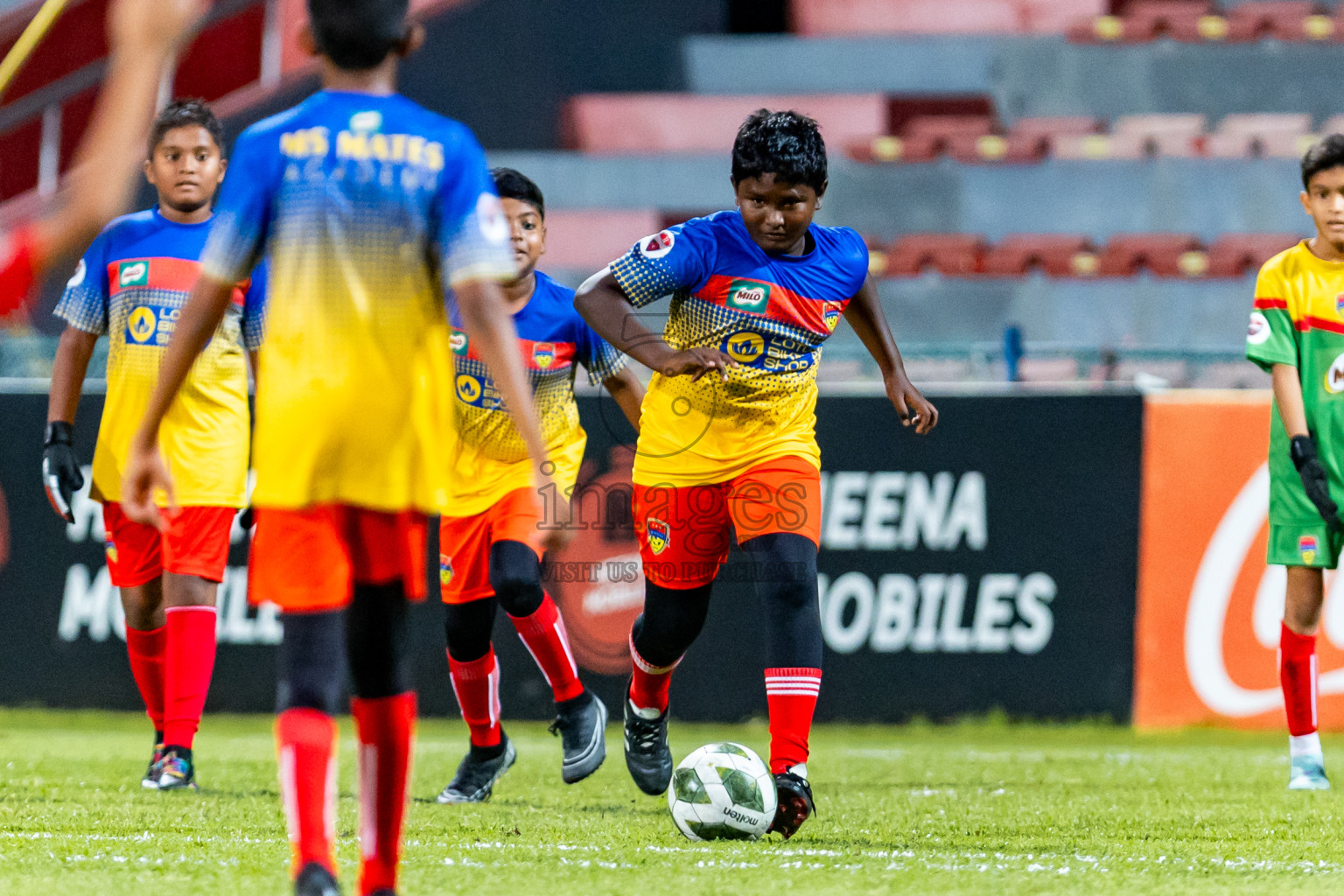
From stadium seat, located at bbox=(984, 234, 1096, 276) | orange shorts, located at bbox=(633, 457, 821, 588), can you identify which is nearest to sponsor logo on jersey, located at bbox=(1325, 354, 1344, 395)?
orange shorts, located at bbox=(633, 457, 821, 588)

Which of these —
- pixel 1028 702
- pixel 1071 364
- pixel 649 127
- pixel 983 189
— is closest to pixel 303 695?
pixel 1028 702

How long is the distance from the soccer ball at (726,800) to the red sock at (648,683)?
2.80 feet

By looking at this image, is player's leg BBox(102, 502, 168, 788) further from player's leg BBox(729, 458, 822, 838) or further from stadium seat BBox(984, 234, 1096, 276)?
stadium seat BBox(984, 234, 1096, 276)

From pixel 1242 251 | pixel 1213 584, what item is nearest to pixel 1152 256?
pixel 1242 251

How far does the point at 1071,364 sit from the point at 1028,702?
202 cm

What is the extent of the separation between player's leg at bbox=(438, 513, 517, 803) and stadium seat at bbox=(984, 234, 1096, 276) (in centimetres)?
938

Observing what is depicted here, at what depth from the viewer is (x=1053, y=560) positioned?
8289 mm

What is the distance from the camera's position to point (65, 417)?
584cm

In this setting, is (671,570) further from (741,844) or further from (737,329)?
(741,844)

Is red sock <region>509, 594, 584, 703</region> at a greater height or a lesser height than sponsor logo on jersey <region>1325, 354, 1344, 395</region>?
lesser

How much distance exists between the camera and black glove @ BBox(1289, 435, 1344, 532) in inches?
227

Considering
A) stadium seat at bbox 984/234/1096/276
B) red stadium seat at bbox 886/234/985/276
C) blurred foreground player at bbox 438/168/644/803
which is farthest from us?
red stadium seat at bbox 886/234/985/276

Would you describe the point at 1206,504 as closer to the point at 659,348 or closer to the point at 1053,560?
the point at 1053,560

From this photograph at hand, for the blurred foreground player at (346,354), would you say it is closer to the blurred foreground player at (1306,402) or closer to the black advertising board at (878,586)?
the blurred foreground player at (1306,402)
